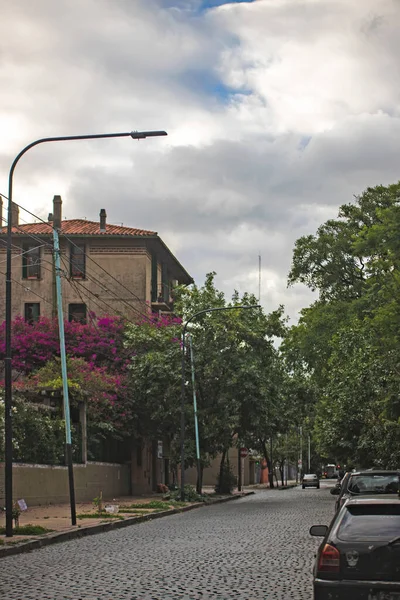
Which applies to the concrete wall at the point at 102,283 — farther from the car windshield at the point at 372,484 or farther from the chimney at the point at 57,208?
the car windshield at the point at 372,484

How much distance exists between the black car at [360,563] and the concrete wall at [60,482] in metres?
19.3

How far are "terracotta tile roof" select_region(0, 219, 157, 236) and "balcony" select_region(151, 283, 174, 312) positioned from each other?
13.4 ft

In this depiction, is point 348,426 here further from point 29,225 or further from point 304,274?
point 29,225

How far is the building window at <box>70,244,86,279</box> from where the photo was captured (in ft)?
176

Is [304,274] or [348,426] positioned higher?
[304,274]

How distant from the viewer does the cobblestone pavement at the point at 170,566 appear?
11.4 meters

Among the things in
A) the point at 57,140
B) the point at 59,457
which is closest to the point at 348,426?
the point at 59,457

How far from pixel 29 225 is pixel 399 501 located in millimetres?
50348

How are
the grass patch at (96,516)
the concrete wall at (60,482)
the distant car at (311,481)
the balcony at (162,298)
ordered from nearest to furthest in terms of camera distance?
1. the grass patch at (96,516)
2. the concrete wall at (60,482)
3. the balcony at (162,298)
4. the distant car at (311,481)

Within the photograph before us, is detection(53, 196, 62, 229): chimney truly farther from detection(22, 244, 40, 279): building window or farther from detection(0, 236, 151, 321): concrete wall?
detection(22, 244, 40, 279): building window

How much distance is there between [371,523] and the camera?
344 inches

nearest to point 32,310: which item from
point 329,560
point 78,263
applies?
point 78,263

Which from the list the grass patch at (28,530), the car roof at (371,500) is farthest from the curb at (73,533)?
the car roof at (371,500)

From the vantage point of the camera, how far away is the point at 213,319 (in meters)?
46.3
